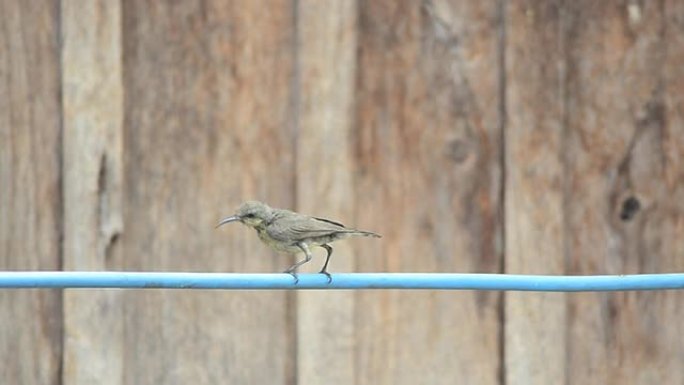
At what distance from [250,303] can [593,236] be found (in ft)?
2.64

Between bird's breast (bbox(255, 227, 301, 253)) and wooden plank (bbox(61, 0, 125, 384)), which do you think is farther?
wooden plank (bbox(61, 0, 125, 384))

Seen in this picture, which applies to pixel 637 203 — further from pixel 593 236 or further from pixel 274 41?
pixel 274 41

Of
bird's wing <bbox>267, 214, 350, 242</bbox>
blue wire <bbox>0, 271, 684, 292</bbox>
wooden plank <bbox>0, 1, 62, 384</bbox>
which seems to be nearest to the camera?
blue wire <bbox>0, 271, 684, 292</bbox>

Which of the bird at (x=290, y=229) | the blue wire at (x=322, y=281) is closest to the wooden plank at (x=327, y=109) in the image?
the bird at (x=290, y=229)

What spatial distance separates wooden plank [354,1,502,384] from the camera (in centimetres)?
347

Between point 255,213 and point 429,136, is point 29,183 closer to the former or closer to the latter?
point 255,213

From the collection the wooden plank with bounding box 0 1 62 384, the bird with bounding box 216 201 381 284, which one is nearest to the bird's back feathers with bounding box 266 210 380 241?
the bird with bounding box 216 201 381 284

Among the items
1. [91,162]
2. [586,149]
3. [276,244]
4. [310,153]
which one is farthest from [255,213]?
[586,149]

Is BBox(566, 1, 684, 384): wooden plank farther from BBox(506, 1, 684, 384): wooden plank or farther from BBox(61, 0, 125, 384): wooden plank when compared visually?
BBox(61, 0, 125, 384): wooden plank

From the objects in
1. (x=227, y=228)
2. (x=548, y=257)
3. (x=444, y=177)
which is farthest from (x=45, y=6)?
(x=548, y=257)

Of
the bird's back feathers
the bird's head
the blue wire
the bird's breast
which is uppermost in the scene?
the bird's head

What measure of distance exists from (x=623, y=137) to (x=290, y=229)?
88 centimetres

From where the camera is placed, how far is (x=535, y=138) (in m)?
3.48

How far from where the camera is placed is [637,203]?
352 centimetres
